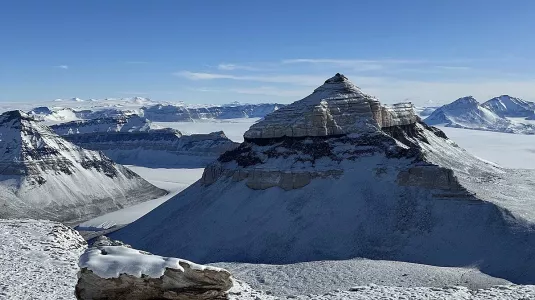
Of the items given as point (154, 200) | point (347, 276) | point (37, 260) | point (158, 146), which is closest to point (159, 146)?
point (158, 146)

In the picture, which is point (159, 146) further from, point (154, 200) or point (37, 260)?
point (37, 260)

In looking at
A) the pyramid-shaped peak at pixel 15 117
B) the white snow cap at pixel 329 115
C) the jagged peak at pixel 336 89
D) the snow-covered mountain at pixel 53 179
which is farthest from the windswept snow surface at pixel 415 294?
the pyramid-shaped peak at pixel 15 117

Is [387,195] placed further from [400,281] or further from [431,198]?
[400,281]

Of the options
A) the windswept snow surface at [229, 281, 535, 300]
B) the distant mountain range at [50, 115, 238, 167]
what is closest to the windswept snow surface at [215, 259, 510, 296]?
the windswept snow surface at [229, 281, 535, 300]

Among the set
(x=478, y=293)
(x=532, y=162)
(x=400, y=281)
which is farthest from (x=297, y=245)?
(x=532, y=162)

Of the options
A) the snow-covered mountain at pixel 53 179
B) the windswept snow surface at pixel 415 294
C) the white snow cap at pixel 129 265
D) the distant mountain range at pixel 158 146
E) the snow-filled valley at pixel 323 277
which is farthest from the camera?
the distant mountain range at pixel 158 146

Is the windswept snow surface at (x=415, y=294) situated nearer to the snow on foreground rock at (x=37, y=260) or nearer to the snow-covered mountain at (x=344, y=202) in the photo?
the snow on foreground rock at (x=37, y=260)
